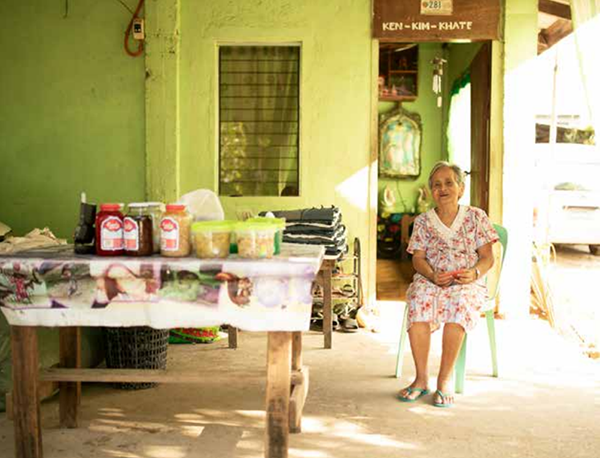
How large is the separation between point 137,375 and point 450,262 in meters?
1.95

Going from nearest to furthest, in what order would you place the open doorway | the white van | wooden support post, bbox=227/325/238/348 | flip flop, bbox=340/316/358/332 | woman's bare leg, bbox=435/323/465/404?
woman's bare leg, bbox=435/323/465/404 → wooden support post, bbox=227/325/238/348 → flip flop, bbox=340/316/358/332 → the white van → the open doorway

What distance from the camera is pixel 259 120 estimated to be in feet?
19.0

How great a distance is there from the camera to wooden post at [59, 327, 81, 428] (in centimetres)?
310

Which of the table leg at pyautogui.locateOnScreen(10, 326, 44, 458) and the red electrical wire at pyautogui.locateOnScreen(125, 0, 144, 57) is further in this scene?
the red electrical wire at pyautogui.locateOnScreen(125, 0, 144, 57)

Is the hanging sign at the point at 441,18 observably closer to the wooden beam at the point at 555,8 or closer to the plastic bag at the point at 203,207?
the wooden beam at the point at 555,8

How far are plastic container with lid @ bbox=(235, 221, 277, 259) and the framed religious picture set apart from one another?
7943 millimetres

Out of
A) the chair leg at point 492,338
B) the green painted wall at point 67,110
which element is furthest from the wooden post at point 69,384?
the green painted wall at point 67,110

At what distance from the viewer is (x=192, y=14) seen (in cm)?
565

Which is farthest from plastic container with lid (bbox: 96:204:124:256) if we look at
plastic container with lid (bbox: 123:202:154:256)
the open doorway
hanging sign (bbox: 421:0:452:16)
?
the open doorway

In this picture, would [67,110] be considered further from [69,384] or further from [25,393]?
[25,393]

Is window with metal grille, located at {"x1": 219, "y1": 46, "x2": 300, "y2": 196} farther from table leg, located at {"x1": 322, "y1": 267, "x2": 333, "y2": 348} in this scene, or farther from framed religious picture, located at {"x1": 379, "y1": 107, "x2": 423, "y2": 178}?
framed religious picture, located at {"x1": 379, "y1": 107, "x2": 423, "y2": 178}

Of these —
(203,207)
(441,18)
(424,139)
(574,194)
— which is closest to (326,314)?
(203,207)

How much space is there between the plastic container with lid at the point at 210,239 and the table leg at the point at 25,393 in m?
0.80

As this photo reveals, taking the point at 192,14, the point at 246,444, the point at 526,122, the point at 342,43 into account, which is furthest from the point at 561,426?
the point at 192,14
